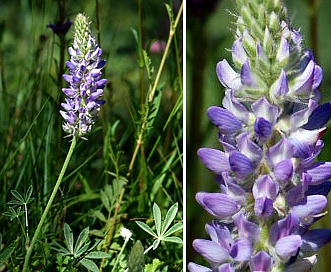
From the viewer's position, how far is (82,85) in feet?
4.41

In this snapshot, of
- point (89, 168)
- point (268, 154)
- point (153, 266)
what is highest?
point (268, 154)

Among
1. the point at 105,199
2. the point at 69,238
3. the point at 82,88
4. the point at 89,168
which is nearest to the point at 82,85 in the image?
the point at 82,88

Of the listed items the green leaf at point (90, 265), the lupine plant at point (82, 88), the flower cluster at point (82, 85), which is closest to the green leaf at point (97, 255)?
the green leaf at point (90, 265)

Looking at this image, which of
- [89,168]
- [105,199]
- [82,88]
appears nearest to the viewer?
[82,88]

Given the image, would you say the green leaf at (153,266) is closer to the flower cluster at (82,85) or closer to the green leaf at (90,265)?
the green leaf at (90,265)

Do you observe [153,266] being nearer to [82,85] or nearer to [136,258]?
[136,258]

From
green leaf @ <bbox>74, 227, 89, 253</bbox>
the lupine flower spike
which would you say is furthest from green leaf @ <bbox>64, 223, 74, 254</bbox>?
the lupine flower spike

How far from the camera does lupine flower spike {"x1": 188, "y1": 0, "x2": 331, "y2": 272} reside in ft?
3.46

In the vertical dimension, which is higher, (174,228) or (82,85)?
(82,85)

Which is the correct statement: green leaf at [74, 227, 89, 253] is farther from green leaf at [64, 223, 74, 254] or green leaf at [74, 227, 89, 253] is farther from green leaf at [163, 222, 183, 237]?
green leaf at [163, 222, 183, 237]

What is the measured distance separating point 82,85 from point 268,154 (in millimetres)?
405

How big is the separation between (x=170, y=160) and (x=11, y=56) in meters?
0.91

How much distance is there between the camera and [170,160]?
1.75 meters

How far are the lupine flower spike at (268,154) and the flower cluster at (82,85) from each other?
0.31 metres
